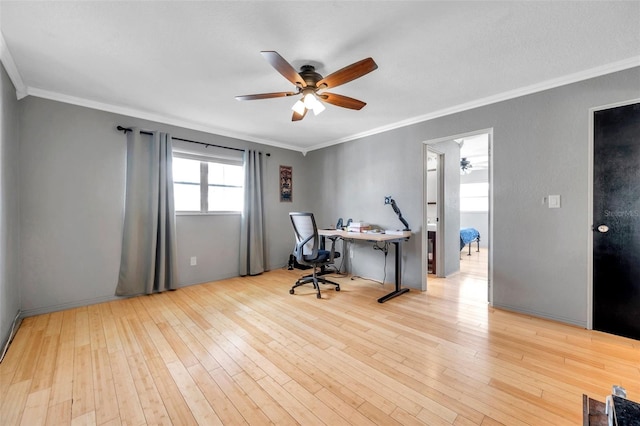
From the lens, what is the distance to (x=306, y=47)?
1879mm

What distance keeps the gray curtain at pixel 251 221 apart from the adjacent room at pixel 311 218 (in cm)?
26

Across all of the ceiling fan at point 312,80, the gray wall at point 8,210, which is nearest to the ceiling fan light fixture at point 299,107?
the ceiling fan at point 312,80

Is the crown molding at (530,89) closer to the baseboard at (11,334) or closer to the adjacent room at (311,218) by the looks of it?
the adjacent room at (311,218)

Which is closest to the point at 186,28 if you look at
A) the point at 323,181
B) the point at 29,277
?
the point at 29,277

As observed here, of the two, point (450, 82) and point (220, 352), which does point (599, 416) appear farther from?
point (450, 82)

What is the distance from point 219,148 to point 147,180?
1.13 meters

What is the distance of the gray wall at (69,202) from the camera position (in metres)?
2.59

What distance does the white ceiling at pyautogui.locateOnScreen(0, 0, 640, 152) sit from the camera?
1545 millimetres

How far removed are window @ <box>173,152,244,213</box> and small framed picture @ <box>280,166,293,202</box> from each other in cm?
79

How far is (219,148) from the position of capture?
3.96 m

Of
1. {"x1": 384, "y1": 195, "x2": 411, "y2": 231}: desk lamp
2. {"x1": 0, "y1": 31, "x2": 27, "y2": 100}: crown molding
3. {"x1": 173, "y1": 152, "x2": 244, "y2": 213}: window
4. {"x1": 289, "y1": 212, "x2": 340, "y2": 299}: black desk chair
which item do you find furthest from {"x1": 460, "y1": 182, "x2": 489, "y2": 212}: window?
{"x1": 0, "y1": 31, "x2": 27, "y2": 100}: crown molding

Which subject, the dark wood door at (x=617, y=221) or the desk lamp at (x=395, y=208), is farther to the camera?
the desk lamp at (x=395, y=208)

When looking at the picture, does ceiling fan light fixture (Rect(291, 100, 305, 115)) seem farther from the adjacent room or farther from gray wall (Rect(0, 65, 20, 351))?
gray wall (Rect(0, 65, 20, 351))

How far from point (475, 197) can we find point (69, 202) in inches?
337
